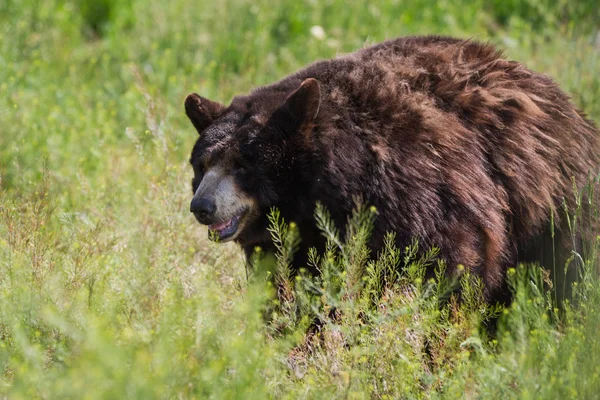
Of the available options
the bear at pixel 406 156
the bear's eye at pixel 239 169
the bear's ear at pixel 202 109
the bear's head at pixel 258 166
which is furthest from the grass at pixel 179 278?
the bear's ear at pixel 202 109

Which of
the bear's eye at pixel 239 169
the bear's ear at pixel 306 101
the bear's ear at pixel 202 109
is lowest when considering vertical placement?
the bear's eye at pixel 239 169

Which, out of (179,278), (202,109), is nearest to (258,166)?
(202,109)

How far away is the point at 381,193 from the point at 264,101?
90cm

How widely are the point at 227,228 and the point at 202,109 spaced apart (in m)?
0.77

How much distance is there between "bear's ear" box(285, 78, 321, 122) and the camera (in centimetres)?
454

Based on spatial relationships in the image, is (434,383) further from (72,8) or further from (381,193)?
(72,8)

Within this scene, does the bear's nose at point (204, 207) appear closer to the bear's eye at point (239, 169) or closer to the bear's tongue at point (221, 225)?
the bear's tongue at point (221, 225)

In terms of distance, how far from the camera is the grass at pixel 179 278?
3379 millimetres

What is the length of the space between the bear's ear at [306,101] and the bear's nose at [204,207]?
67 centimetres

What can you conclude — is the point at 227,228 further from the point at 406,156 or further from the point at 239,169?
the point at 406,156

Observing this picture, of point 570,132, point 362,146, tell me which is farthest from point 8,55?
point 570,132

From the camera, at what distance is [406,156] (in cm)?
457

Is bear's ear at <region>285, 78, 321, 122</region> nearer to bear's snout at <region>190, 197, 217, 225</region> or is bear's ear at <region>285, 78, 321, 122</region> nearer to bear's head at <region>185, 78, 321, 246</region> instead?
bear's head at <region>185, 78, 321, 246</region>

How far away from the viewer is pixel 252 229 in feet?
15.8
